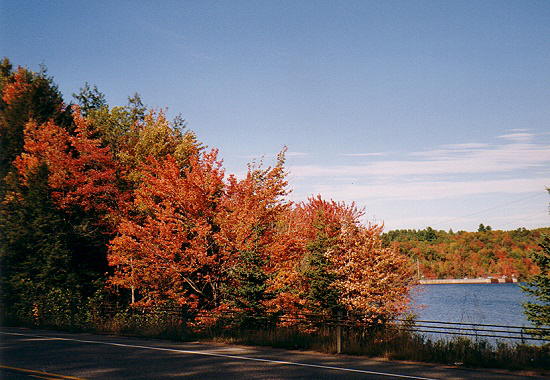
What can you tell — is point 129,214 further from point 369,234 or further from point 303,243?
point 369,234

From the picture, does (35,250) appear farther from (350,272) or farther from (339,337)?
(339,337)

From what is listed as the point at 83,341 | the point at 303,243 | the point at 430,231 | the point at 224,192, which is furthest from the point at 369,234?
the point at 430,231

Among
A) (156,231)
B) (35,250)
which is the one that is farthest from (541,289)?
(35,250)

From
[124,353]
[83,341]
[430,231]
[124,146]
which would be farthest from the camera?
[430,231]

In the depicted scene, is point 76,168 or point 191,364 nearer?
point 191,364

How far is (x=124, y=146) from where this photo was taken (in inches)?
1428

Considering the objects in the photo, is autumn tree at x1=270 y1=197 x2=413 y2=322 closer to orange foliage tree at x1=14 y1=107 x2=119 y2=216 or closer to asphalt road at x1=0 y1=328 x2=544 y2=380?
asphalt road at x1=0 y1=328 x2=544 y2=380

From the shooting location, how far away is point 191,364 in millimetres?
12117

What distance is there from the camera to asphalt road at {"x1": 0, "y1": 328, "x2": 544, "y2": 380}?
421 inches

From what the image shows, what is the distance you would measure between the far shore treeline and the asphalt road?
3.98 m

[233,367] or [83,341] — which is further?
[83,341]

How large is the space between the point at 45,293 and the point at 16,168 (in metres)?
13.1

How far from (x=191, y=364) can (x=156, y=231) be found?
1424 centimetres

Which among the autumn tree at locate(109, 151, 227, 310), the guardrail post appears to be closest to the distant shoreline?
the autumn tree at locate(109, 151, 227, 310)
